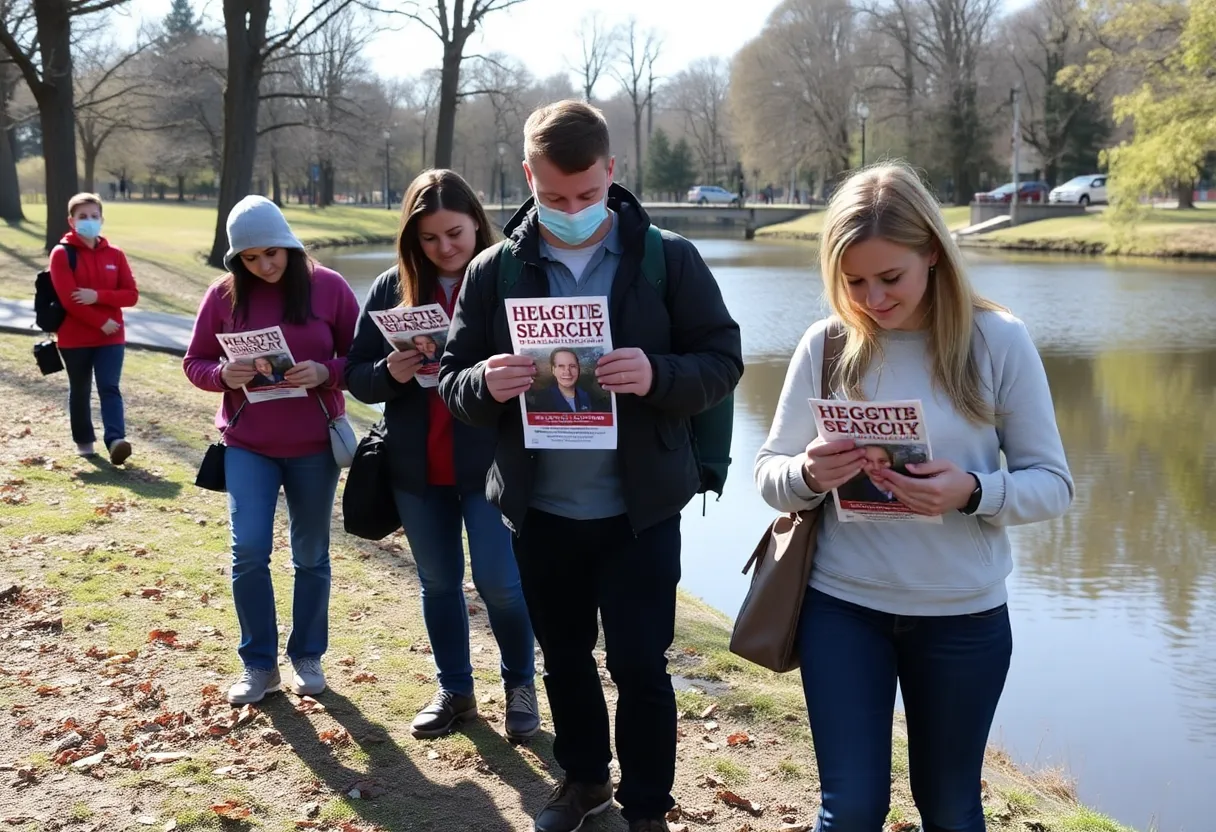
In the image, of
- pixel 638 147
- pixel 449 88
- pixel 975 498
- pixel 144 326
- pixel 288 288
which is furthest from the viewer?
pixel 638 147

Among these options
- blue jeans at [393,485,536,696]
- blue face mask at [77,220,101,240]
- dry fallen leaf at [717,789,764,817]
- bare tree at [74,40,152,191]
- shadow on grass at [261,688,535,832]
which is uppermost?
bare tree at [74,40,152,191]

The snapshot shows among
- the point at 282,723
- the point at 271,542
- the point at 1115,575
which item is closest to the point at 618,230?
the point at 271,542

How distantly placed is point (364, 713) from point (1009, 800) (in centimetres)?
247

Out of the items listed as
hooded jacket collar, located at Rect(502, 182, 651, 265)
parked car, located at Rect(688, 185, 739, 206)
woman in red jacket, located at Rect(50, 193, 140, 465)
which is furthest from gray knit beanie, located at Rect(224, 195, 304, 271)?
parked car, located at Rect(688, 185, 739, 206)

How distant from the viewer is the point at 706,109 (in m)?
103

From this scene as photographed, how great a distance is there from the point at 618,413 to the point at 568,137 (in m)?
0.75

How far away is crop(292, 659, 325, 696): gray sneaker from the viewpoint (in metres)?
5.00

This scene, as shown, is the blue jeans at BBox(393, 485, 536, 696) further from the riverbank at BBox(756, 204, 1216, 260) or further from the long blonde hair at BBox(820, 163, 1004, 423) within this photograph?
the riverbank at BBox(756, 204, 1216, 260)

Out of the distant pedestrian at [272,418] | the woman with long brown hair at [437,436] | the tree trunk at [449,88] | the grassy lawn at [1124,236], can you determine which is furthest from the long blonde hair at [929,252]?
the grassy lawn at [1124,236]

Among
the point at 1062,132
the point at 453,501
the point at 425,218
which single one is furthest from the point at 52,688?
the point at 1062,132

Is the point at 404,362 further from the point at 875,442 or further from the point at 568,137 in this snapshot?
the point at 875,442

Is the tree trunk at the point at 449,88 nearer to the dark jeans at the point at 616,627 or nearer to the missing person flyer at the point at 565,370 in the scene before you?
the dark jeans at the point at 616,627

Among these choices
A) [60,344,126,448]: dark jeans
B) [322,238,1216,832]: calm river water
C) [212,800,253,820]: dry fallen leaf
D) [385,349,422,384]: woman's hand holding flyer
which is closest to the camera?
[212,800,253,820]: dry fallen leaf

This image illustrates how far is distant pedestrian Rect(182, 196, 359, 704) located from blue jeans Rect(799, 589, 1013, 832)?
8.08 ft
